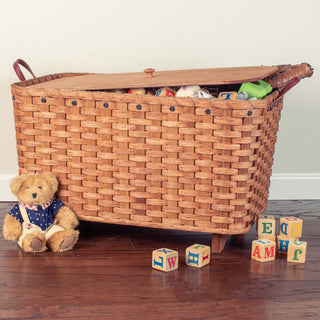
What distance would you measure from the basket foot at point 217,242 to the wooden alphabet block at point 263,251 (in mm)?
93

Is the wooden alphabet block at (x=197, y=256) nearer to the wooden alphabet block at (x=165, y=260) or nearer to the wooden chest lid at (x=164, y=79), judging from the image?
the wooden alphabet block at (x=165, y=260)

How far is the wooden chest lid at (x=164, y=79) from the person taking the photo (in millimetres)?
1411

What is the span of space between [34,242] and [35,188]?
15 centimetres

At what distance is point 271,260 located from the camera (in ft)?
4.81

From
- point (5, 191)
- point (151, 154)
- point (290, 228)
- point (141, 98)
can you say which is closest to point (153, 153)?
point (151, 154)

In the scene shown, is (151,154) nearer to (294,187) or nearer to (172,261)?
(172,261)

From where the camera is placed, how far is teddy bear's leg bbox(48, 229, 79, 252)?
150 cm

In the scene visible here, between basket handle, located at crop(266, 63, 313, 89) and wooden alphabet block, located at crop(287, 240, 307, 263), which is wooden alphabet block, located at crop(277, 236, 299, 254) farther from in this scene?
basket handle, located at crop(266, 63, 313, 89)

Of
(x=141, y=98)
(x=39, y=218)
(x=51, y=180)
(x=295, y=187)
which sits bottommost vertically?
(x=295, y=187)

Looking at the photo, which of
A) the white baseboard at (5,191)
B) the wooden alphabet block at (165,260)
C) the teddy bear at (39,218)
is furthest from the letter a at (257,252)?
the white baseboard at (5,191)

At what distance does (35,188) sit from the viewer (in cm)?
150

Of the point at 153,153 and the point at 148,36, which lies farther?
the point at 148,36

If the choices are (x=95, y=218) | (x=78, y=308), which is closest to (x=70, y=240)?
(x=95, y=218)

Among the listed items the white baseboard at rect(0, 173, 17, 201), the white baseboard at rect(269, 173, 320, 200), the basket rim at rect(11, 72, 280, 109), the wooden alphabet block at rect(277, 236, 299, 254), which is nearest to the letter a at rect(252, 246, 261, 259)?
the wooden alphabet block at rect(277, 236, 299, 254)
